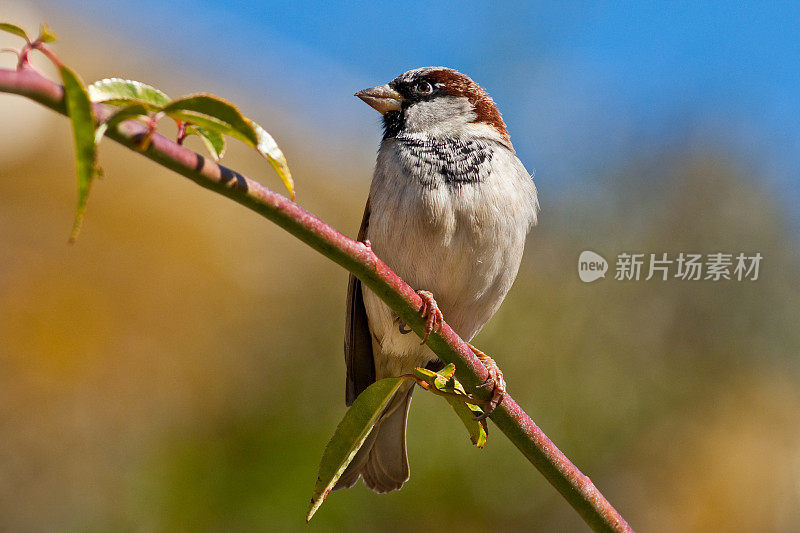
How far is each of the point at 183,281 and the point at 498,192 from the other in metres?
2.69

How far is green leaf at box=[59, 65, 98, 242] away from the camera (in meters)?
0.65

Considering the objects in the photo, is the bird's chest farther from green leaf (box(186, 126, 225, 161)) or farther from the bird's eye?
green leaf (box(186, 126, 225, 161))

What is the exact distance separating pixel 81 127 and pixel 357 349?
1990 millimetres

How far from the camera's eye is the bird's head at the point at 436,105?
7.83ft

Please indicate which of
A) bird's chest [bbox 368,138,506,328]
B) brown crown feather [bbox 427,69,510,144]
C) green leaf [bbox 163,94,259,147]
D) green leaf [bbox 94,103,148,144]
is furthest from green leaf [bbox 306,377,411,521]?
brown crown feather [bbox 427,69,510,144]

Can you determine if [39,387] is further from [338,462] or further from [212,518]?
[338,462]

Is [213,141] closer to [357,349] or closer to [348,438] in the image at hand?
[348,438]

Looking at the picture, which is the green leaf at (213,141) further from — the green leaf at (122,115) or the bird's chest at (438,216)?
the bird's chest at (438,216)

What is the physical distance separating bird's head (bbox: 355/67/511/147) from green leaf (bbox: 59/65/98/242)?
1.71 metres

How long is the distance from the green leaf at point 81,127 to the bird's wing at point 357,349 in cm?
184

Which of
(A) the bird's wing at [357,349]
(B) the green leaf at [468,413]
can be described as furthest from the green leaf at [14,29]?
(A) the bird's wing at [357,349]

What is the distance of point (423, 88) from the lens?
256cm

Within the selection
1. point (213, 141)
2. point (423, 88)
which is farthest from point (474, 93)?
point (213, 141)

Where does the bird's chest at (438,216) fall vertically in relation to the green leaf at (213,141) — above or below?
above
